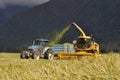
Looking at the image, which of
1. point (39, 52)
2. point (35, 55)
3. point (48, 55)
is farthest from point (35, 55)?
point (48, 55)

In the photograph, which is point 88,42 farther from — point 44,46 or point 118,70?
point 118,70

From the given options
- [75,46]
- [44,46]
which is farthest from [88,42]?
[44,46]

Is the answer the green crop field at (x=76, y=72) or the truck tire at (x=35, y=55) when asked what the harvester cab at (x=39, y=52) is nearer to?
the truck tire at (x=35, y=55)

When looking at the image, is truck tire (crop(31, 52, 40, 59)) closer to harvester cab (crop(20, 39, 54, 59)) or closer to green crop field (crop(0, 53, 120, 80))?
harvester cab (crop(20, 39, 54, 59))

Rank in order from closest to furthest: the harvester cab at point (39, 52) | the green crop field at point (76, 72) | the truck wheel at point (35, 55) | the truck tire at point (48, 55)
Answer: the green crop field at point (76, 72), the truck wheel at point (35, 55), the harvester cab at point (39, 52), the truck tire at point (48, 55)

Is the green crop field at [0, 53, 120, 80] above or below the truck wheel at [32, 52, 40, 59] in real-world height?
below

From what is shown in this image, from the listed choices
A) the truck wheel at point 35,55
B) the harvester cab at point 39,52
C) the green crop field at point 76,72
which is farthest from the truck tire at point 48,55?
the green crop field at point 76,72

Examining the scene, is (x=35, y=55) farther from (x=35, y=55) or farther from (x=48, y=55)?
(x=48, y=55)

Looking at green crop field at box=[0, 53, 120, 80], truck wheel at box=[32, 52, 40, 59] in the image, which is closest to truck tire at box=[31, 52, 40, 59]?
truck wheel at box=[32, 52, 40, 59]

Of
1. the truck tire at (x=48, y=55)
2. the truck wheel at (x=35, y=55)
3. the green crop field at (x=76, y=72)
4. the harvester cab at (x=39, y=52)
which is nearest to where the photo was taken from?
the green crop field at (x=76, y=72)

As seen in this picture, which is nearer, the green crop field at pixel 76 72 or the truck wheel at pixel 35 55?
the green crop field at pixel 76 72

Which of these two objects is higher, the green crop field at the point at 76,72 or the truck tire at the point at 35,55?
the truck tire at the point at 35,55

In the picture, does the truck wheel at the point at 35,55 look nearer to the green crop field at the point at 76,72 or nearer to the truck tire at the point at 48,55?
the truck tire at the point at 48,55

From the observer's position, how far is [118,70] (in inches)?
185
